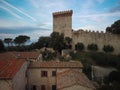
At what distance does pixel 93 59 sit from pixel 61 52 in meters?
8.03

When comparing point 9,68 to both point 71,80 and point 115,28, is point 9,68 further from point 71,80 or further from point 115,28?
point 115,28

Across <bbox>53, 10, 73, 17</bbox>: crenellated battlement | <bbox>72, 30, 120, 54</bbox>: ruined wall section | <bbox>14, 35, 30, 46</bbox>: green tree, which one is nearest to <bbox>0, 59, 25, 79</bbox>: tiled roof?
<bbox>72, 30, 120, 54</bbox>: ruined wall section

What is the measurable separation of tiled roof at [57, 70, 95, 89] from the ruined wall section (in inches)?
1023

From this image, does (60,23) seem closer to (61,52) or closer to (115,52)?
(61,52)

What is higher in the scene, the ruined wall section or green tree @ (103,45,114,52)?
the ruined wall section

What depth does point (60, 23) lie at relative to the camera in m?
54.2

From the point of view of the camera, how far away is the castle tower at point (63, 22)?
52.4m

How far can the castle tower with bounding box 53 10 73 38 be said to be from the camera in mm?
52375

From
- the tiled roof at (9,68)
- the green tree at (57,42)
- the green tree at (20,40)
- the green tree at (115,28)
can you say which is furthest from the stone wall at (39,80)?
the green tree at (20,40)

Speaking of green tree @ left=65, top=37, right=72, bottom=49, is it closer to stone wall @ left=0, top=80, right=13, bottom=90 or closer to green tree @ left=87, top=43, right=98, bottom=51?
green tree @ left=87, top=43, right=98, bottom=51

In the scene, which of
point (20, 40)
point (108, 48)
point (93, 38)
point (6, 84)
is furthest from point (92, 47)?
point (6, 84)

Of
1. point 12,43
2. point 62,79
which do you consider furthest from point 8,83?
point 12,43

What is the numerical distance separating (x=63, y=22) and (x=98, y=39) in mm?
10386

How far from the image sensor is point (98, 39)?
51750 millimetres
